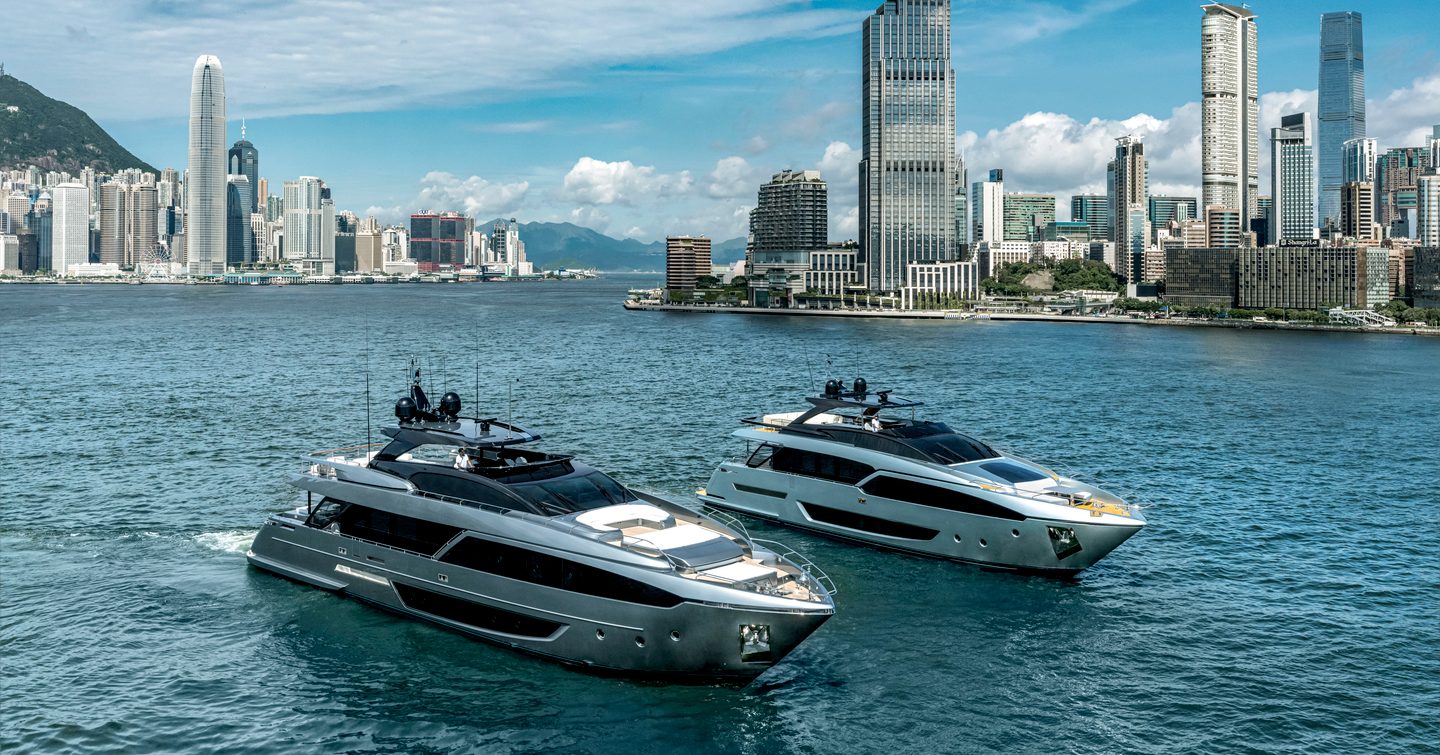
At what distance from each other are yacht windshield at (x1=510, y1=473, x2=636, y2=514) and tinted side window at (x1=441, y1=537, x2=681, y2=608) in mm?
1080

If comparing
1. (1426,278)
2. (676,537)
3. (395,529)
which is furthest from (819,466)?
(1426,278)

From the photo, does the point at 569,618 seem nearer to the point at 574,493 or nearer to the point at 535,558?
the point at 535,558

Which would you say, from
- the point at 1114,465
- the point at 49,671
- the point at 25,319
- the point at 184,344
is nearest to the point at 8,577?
the point at 49,671

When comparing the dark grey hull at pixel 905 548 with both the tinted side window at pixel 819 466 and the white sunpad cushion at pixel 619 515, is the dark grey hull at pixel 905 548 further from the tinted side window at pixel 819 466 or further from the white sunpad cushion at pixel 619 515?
the white sunpad cushion at pixel 619 515

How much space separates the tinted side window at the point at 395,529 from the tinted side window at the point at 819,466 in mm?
10935

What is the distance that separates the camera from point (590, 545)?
18.7m

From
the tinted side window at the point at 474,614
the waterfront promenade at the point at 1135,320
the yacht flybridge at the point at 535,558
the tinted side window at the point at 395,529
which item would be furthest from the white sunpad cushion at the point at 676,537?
the waterfront promenade at the point at 1135,320

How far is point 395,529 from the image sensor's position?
21.5 m

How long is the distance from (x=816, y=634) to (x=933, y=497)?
6367mm

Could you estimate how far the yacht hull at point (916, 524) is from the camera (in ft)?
A: 79.1

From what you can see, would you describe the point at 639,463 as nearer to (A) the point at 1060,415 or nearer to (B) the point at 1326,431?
(A) the point at 1060,415

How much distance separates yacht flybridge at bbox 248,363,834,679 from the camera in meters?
17.8

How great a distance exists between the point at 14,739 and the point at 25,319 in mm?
131768

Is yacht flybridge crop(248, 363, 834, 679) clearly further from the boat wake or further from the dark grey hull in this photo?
the dark grey hull
